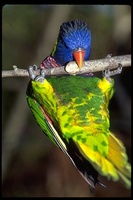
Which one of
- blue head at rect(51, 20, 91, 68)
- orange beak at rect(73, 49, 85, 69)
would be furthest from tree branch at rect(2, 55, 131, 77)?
blue head at rect(51, 20, 91, 68)

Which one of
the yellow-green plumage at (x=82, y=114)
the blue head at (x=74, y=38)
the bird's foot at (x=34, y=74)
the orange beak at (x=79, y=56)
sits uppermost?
the blue head at (x=74, y=38)

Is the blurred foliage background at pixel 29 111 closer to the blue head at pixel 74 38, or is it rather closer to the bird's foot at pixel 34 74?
the blue head at pixel 74 38

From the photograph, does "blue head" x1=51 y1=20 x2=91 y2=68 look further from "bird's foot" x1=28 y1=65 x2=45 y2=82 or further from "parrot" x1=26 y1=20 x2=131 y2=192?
"bird's foot" x1=28 y1=65 x2=45 y2=82

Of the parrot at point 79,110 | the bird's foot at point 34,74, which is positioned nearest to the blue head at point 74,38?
the parrot at point 79,110

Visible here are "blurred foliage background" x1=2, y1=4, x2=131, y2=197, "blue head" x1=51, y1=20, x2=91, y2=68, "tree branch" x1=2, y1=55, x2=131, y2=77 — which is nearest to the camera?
"tree branch" x1=2, y1=55, x2=131, y2=77

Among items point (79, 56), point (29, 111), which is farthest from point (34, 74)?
point (29, 111)

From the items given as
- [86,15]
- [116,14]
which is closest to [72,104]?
[86,15]

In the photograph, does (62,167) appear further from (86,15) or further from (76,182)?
(86,15)
